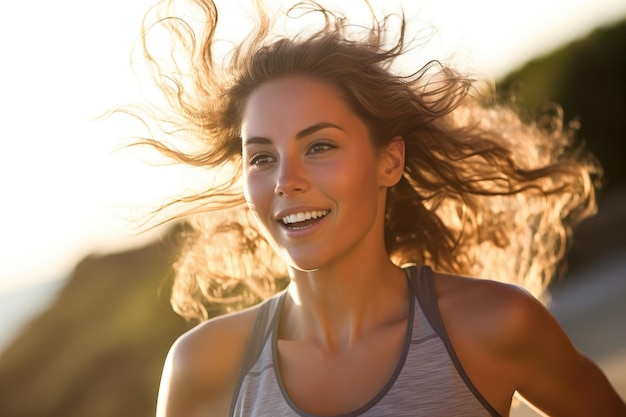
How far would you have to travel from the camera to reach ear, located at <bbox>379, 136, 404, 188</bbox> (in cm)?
369

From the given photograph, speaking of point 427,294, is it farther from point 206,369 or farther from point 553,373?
point 206,369

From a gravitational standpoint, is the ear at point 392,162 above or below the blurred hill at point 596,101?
above

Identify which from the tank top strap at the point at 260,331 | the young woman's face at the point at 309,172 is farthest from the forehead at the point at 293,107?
the tank top strap at the point at 260,331

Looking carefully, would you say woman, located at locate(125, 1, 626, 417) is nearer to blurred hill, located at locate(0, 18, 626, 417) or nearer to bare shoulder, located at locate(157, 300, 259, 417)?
bare shoulder, located at locate(157, 300, 259, 417)

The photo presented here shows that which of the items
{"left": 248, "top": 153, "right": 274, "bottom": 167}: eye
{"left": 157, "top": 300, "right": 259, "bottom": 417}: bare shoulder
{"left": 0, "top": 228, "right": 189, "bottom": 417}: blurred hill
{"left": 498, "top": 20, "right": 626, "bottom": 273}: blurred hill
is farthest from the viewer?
{"left": 498, "top": 20, "right": 626, "bottom": 273}: blurred hill

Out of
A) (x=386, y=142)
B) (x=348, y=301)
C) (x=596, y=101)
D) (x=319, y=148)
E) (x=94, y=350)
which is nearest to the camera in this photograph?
(x=319, y=148)

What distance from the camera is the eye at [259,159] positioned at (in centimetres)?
350

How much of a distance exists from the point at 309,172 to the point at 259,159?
0.21 m

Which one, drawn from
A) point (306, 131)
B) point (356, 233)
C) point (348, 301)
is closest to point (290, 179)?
point (306, 131)

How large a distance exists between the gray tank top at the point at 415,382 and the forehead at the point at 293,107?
0.64 metres

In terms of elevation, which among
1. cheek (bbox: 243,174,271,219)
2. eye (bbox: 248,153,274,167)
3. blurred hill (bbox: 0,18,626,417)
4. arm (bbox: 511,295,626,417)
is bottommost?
blurred hill (bbox: 0,18,626,417)

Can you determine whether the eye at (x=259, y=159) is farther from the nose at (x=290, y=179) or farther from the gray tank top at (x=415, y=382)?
the gray tank top at (x=415, y=382)

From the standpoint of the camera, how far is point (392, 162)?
3730 millimetres

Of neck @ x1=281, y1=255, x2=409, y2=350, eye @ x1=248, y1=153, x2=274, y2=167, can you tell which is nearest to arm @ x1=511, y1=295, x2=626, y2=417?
→ neck @ x1=281, y1=255, x2=409, y2=350
